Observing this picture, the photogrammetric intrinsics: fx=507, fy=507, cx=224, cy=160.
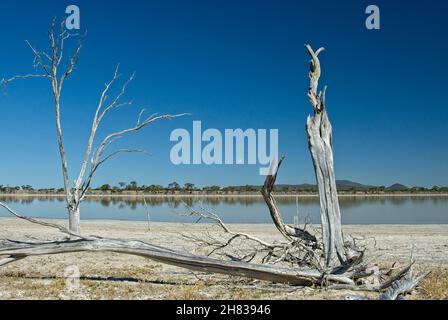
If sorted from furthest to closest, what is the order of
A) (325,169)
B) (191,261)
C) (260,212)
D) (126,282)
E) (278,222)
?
(260,212), (278,222), (325,169), (126,282), (191,261)

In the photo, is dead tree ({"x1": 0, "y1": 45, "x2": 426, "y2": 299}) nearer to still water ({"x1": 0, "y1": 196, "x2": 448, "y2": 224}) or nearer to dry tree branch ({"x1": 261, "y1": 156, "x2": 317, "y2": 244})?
dry tree branch ({"x1": 261, "y1": 156, "x2": 317, "y2": 244})

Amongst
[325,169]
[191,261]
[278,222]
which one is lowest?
[191,261]

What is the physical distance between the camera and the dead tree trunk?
27.0 ft

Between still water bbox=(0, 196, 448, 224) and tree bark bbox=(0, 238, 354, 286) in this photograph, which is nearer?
tree bark bbox=(0, 238, 354, 286)

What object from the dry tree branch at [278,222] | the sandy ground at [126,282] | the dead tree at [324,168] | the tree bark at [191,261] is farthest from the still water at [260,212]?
the dead tree at [324,168]

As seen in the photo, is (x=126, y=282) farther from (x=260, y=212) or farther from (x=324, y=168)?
(x=260, y=212)

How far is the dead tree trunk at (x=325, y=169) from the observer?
27.0 feet

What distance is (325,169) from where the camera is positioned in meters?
8.61

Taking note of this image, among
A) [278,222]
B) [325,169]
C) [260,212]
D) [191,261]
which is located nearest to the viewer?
[191,261]

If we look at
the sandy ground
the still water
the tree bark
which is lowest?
the still water

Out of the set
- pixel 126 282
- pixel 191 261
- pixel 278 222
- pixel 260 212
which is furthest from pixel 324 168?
pixel 260 212

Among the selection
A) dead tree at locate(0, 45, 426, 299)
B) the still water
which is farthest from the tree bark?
the still water
